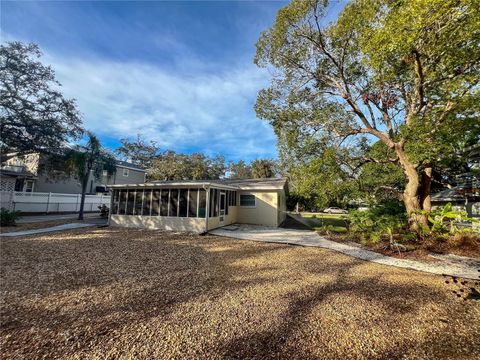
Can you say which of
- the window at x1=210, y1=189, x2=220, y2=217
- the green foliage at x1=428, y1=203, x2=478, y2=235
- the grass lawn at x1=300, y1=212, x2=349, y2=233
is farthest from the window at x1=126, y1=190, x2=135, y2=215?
the green foliage at x1=428, y1=203, x2=478, y2=235

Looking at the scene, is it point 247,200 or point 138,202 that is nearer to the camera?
point 138,202

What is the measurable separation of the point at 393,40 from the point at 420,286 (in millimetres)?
6814

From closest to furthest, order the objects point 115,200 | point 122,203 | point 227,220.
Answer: point 122,203 < point 115,200 < point 227,220

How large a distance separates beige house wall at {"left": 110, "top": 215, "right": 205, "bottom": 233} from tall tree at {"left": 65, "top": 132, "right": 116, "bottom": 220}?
13.9 feet

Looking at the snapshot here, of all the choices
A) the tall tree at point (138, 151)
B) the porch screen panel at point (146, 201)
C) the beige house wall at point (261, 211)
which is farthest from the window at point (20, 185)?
the beige house wall at point (261, 211)

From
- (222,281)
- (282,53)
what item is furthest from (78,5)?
(222,281)

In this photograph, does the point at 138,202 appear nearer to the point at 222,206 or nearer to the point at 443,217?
the point at 222,206

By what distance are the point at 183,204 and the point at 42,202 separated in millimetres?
14739

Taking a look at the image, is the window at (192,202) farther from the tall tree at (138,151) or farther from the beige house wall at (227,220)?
the tall tree at (138,151)

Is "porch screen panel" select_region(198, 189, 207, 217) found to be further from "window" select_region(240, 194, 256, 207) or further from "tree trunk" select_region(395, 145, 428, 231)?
"tree trunk" select_region(395, 145, 428, 231)

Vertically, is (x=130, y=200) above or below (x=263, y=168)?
below

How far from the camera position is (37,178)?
20.9 metres

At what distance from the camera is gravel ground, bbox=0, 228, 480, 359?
2.80 m

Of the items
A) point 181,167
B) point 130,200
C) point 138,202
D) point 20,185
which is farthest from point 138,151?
point 138,202
